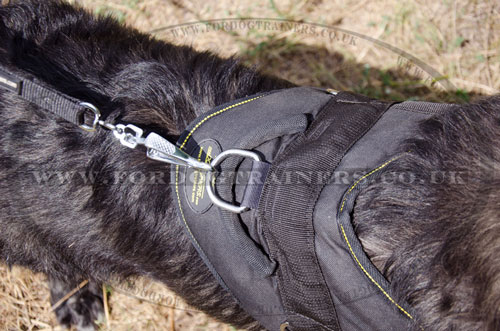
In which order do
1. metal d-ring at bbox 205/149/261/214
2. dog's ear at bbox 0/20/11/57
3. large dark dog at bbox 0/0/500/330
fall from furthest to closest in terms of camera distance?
dog's ear at bbox 0/20/11/57, metal d-ring at bbox 205/149/261/214, large dark dog at bbox 0/0/500/330

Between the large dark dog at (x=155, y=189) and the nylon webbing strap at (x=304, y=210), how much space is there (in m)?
0.18

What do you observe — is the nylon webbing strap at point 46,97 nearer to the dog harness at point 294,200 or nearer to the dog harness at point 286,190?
the dog harness at point 286,190

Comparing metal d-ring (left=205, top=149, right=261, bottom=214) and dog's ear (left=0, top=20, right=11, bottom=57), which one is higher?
dog's ear (left=0, top=20, right=11, bottom=57)

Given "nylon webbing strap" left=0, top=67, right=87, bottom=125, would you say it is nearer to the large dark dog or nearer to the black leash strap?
the black leash strap

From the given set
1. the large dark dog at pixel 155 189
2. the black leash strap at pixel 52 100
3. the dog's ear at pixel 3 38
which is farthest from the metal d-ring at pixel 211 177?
the dog's ear at pixel 3 38

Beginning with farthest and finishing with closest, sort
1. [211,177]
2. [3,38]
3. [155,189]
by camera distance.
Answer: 1. [3,38]
2. [155,189]
3. [211,177]

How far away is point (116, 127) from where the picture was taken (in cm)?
159

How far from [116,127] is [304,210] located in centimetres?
73

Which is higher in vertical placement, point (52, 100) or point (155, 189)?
point (52, 100)

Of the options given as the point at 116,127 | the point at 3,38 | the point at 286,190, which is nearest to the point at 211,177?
the point at 286,190

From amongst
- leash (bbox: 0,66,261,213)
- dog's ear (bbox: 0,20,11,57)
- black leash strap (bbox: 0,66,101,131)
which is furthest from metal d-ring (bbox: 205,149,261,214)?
dog's ear (bbox: 0,20,11,57)

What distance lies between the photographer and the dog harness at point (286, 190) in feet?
4.73

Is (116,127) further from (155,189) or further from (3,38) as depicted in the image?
(3,38)

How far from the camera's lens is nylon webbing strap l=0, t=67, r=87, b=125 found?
61.5 inches
